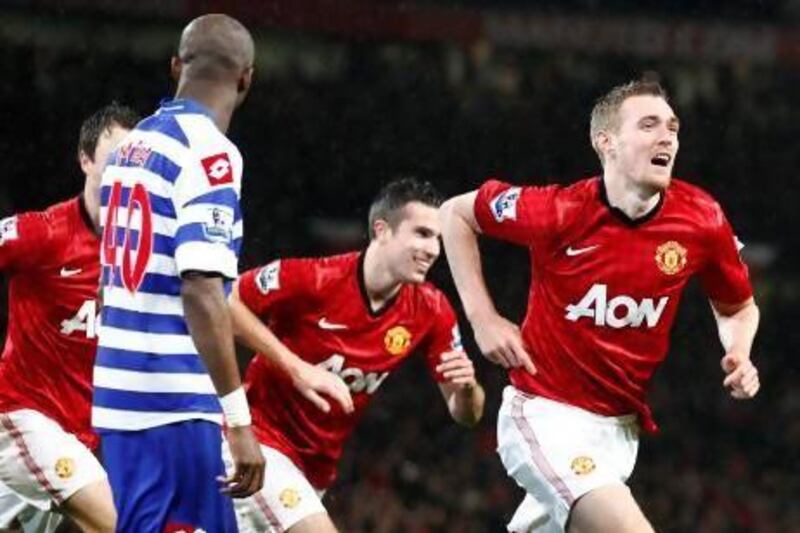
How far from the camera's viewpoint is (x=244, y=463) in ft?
13.9

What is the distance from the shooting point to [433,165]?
16656 mm

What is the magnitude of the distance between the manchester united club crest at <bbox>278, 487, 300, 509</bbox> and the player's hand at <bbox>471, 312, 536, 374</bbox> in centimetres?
98

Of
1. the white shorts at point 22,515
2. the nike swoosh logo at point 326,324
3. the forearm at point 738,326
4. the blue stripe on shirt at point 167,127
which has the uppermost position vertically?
the blue stripe on shirt at point 167,127

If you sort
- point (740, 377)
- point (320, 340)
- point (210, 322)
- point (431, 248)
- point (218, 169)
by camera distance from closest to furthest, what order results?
point (210, 322) < point (218, 169) < point (740, 377) < point (320, 340) < point (431, 248)

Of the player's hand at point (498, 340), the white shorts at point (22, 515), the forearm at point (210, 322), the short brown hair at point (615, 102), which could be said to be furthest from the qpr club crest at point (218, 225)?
the white shorts at point (22, 515)

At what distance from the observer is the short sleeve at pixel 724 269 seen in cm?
607

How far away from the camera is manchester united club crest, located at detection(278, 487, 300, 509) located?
20.8 ft

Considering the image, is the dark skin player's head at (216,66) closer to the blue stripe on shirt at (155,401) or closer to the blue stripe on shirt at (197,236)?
the blue stripe on shirt at (197,236)

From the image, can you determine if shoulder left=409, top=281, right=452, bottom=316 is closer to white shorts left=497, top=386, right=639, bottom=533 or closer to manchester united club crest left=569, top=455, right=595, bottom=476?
white shorts left=497, top=386, right=639, bottom=533

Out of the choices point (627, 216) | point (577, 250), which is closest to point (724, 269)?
point (627, 216)

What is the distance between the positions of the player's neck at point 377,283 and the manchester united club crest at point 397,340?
0.11 m

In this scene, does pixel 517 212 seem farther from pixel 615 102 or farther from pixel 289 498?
pixel 289 498

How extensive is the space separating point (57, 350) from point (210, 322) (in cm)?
266

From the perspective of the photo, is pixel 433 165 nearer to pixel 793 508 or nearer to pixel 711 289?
pixel 793 508
